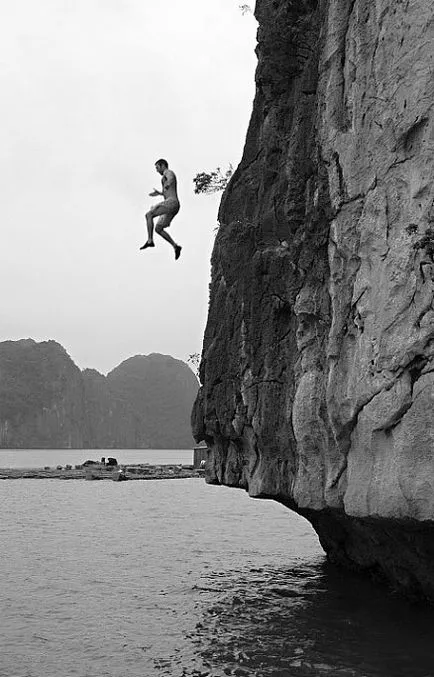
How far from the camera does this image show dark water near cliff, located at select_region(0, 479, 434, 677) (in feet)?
44.5

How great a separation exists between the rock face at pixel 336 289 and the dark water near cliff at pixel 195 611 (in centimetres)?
157

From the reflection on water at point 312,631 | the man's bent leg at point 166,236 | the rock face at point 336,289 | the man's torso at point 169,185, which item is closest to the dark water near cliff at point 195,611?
the reflection on water at point 312,631

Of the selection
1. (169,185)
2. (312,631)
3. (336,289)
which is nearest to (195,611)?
(312,631)

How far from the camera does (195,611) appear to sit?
57.7 ft

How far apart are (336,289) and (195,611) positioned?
25.2 ft

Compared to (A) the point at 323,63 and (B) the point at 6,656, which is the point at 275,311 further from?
(B) the point at 6,656

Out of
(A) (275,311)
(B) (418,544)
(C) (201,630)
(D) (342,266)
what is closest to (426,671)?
(B) (418,544)

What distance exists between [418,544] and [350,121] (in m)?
7.02

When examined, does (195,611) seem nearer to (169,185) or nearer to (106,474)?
(169,185)

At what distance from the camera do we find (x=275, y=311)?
17.8 m

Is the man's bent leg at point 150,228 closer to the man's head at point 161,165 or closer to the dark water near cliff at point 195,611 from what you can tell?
the man's head at point 161,165

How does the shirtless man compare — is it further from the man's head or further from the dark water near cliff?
the dark water near cliff

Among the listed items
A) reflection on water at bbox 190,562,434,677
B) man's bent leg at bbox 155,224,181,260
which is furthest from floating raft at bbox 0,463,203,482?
man's bent leg at bbox 155,224,181,260

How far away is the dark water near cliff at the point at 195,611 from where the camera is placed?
13578 mm
